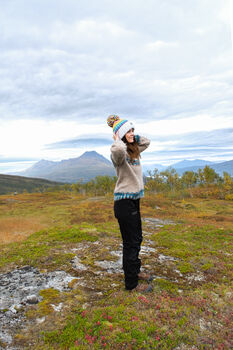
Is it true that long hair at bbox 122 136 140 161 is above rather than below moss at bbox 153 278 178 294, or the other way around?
above

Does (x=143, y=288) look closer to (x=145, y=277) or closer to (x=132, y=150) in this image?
(x=145, y=277)

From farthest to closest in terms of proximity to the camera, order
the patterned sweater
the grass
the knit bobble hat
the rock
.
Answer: the patterned sweater
the knit bobble hat
the rock
the grass

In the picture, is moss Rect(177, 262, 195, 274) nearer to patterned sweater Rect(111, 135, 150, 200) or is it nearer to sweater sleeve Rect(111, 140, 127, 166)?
patterned sweater Rect(111, 135, 150, 200)

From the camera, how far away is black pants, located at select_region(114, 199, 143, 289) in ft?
19.9

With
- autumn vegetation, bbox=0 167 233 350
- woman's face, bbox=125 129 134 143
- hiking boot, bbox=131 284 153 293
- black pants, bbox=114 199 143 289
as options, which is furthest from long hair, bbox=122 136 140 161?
autumn vegetation, bbox=0 167 233 350

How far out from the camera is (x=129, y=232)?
621cm

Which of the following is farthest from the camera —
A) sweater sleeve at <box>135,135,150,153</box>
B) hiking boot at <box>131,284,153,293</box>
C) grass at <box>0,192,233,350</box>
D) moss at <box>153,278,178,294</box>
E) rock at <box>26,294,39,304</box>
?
sweater sleeve at <box>135,135,150,153</box>

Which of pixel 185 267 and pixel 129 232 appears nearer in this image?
pixel 129 232

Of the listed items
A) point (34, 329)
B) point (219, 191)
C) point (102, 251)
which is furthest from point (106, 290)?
point (219, 191)

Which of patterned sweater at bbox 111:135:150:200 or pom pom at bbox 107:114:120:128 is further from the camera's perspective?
pom pom at bbox 107:114:120:128

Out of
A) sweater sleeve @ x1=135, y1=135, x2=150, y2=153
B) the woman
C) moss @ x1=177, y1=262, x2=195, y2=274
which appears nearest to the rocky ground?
moss @ x1=177, y1=262, x2=195, y2=274

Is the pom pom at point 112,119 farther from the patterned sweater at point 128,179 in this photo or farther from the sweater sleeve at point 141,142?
the patterned sweater at point 128,179

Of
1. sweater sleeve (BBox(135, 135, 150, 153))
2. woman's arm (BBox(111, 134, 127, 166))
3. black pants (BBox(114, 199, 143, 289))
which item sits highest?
sweater sleeve (BBox(135, 135, 150, 153))

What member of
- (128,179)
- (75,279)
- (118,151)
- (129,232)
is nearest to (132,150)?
(118,151)
